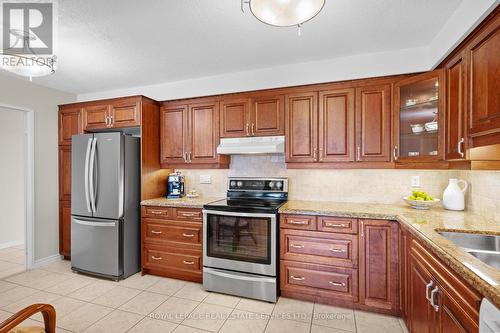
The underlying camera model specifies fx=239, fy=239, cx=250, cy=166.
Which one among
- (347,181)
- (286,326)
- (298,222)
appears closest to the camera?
(286,326)

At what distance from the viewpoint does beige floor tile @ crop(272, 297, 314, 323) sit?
2141mm

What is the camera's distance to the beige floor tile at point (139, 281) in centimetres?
272

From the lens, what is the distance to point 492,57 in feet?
4.65

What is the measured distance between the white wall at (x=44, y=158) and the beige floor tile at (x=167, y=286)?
1.90 m

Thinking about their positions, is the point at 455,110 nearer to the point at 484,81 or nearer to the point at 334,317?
the point at 484,81

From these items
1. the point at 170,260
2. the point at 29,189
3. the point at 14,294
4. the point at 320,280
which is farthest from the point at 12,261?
the point at 320,280

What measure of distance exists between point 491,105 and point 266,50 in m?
1.85

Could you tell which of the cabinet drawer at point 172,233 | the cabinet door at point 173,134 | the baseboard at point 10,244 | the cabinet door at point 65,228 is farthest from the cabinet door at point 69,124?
the baseboard at point 10,244

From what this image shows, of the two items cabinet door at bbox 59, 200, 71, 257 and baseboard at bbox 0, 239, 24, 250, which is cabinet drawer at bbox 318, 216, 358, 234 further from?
baseboard at bbox 0, 239, 24, 250

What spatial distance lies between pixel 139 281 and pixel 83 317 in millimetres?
714

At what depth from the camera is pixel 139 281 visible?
2836 mm

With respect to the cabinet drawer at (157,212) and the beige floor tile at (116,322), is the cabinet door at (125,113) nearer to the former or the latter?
the cabinet drawer at (157,212)

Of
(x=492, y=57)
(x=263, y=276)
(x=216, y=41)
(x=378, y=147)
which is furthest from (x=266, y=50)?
(x=263, y=276)

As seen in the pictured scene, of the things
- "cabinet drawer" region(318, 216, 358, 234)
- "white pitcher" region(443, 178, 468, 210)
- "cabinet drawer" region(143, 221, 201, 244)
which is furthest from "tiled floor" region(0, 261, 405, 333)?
"white pitcher" region(443, 178, 468, 210)
